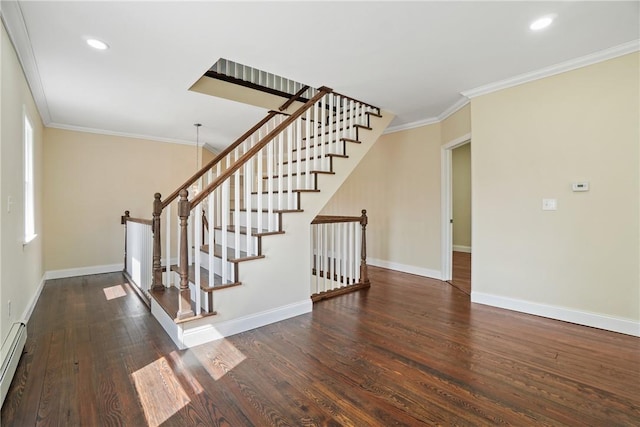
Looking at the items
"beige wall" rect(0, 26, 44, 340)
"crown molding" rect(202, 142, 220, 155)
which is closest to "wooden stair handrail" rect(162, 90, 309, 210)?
"beige wall" rect(0, 26, 44, 340)

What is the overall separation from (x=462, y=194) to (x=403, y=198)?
9.61ft

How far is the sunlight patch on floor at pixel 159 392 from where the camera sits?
1657 millimetres

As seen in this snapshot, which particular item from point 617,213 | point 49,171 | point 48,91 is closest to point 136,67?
point 48,91

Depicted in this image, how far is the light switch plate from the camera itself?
3025 mm

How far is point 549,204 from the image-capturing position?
306cm

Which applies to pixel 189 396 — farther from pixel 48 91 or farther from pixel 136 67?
pixel 48 91

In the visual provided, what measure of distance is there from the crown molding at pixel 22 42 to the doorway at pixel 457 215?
441 cm

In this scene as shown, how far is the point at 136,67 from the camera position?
2.82 m

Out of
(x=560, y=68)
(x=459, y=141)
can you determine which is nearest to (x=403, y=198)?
(x=459, y=141)

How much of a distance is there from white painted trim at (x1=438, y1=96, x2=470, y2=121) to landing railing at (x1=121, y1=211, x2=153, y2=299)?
4150 mm

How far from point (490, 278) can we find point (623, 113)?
1.97 m

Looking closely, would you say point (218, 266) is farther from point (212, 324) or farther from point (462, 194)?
point (462, 194)

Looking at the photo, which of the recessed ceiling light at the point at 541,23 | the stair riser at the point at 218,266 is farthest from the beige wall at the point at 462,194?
the stair riser at the point at 218,266

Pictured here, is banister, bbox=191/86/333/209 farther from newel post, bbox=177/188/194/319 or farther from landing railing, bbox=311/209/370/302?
landing railing, bbox=311/209/370/302
